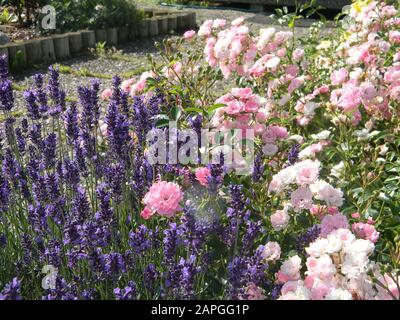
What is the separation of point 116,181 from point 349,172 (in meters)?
Result: 1.07

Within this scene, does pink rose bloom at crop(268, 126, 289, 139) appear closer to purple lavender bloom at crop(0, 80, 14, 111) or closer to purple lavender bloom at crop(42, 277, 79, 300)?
Result: purple lavender bloom at crop(0, 80, 14, 111)

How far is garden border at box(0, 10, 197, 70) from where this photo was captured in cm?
667

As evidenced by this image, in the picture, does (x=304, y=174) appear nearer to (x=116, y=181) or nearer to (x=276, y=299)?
(x=276, y=299)

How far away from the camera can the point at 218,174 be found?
2.24 m

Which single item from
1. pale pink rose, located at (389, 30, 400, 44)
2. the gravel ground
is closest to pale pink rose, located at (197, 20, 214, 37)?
pale pink rose, located at (389, 30, 400, 44)

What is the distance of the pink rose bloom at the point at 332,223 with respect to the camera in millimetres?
2205

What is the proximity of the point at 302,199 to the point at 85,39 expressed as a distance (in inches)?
225

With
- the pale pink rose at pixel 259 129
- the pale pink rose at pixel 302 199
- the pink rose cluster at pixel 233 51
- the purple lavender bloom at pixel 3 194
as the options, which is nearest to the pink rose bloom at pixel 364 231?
the pale pink rose at pixel 302 199

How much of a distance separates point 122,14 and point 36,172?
18.7 ft

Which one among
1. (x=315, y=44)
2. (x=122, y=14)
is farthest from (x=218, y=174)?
(x=122, y=14)

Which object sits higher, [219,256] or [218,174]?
[218,174]
